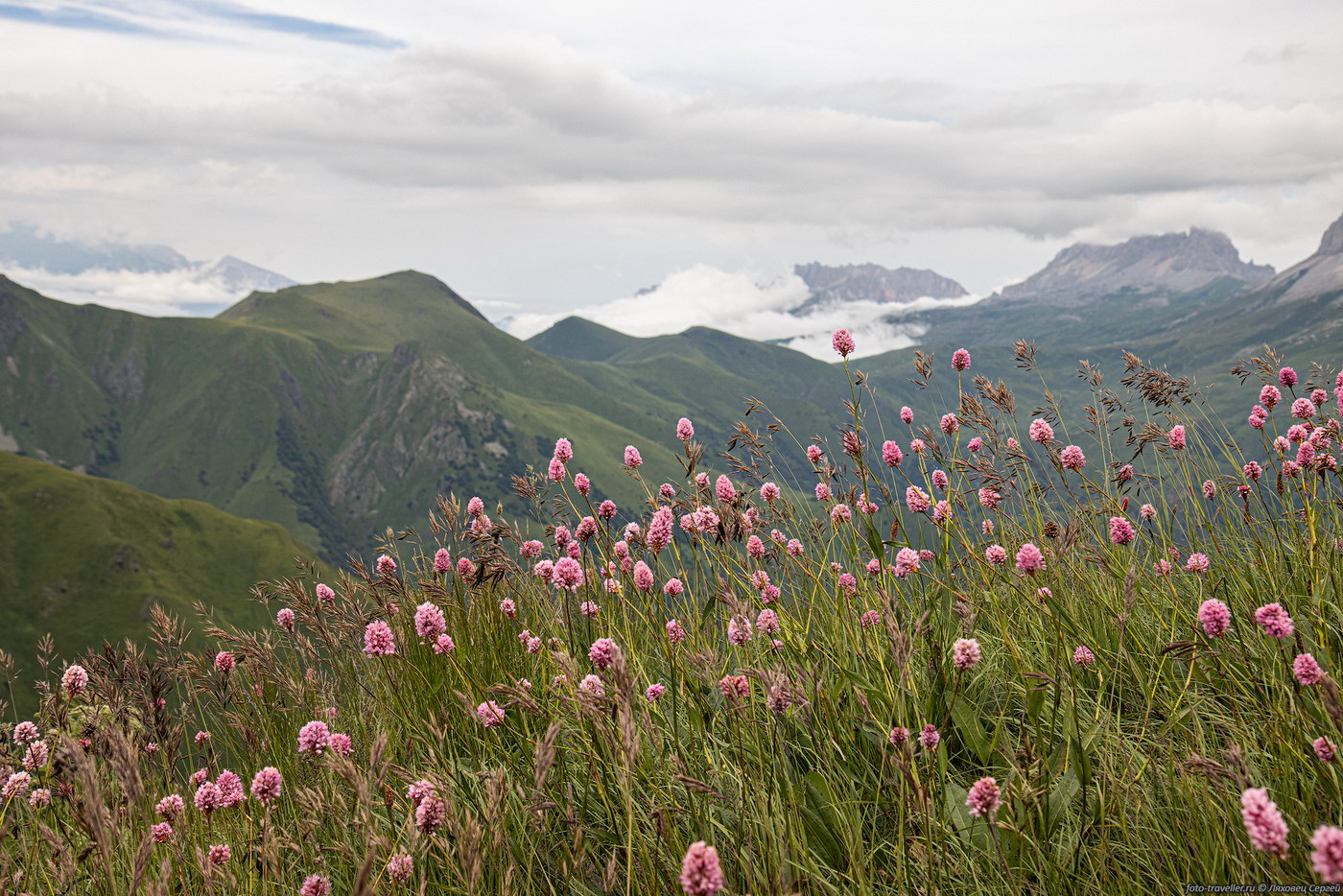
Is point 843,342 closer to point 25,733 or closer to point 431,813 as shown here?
point 431,813

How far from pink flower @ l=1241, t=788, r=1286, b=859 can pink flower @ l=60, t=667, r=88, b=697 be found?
5.90m

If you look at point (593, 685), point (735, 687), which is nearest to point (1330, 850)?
point (735, 687)

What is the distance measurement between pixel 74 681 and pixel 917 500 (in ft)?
18.0

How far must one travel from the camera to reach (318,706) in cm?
639

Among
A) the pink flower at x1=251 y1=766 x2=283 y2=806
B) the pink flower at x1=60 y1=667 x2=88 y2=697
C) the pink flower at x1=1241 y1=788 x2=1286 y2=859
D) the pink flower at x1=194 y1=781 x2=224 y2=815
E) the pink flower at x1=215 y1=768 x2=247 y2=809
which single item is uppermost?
the pink flower at x1=1241 y1=788 x2=1286 y2=859

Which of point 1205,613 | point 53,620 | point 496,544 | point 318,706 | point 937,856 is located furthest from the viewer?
point 53,620

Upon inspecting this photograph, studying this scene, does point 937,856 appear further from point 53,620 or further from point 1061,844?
point 53,620

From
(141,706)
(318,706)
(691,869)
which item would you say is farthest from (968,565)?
(141,706)

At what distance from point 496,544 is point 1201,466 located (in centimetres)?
663

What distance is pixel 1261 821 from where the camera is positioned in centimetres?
211

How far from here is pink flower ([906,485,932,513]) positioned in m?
5.18

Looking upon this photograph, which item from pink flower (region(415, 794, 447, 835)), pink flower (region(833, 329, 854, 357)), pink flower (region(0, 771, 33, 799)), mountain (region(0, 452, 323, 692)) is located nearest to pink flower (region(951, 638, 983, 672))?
pink flower (region(415, 794, 447, 835))

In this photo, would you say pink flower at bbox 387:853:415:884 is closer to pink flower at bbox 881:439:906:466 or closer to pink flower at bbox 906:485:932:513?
pink flower at bbox 906:485:932:513

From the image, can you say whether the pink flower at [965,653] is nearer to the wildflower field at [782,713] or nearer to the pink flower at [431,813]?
the wildflower field at [782,713]
